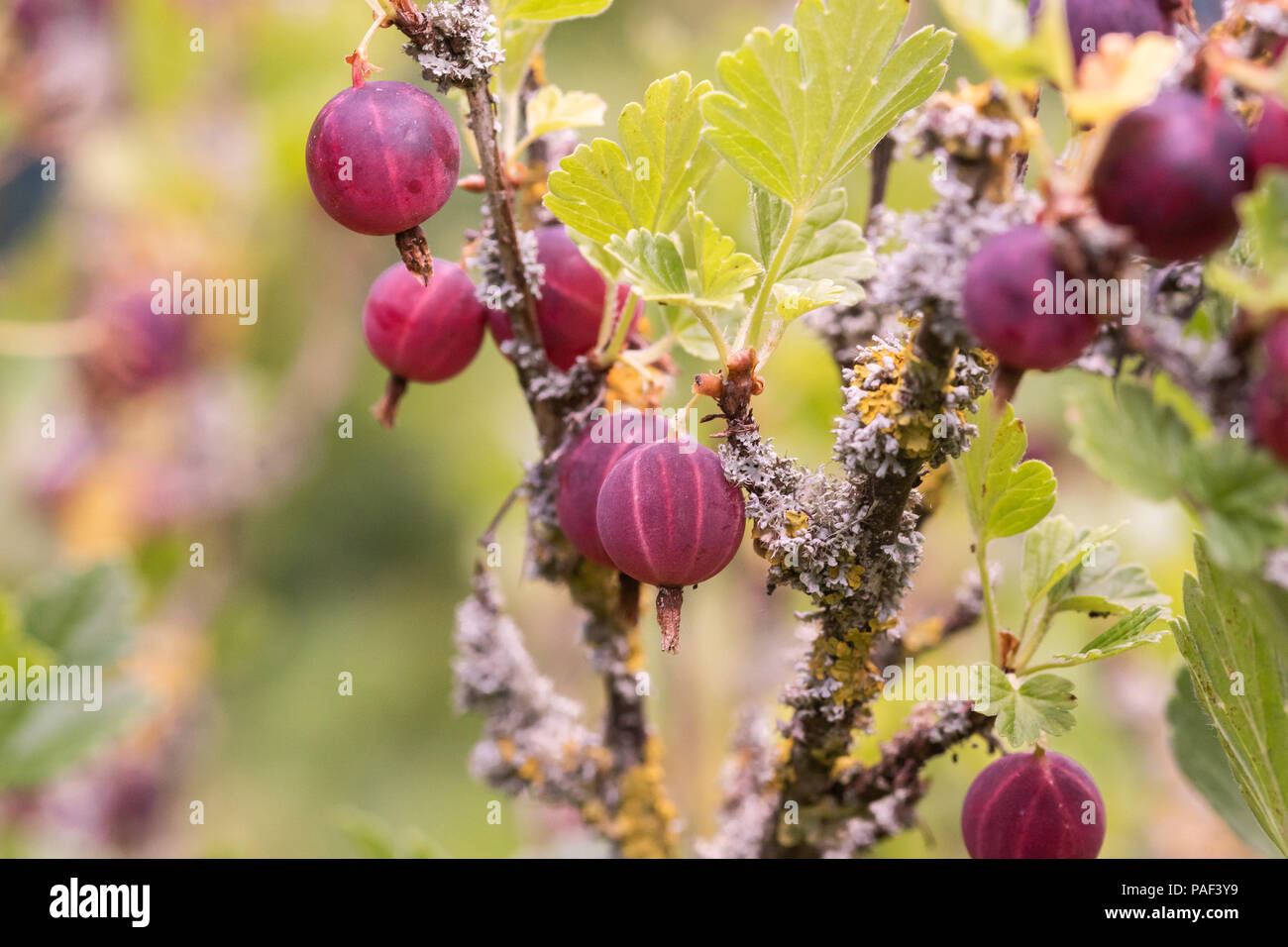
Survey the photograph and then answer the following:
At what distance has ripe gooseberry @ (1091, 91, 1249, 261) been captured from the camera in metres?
0.45

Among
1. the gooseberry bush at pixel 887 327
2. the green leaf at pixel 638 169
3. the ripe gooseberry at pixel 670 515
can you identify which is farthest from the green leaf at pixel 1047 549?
the green leaf at pixel 638 169

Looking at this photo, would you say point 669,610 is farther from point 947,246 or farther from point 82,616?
point 82,616

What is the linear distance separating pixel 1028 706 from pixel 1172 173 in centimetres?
35

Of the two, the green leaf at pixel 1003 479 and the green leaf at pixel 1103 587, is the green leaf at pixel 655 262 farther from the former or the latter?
the green leaf at pixel 1103 587

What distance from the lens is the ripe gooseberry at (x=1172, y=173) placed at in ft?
1.48

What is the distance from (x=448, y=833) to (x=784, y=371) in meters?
1.61

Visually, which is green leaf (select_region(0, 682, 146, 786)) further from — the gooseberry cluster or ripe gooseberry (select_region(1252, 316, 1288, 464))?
ripe gooseberry (select_region(1252, 316, 1288, 464))

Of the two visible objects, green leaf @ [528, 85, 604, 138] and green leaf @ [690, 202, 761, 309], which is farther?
green leaf @ [528, 85, 604, 138]

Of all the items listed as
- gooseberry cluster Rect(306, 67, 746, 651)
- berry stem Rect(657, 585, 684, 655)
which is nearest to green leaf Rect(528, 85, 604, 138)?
gooseberry cluster Rect(306, 67, 746, 651)

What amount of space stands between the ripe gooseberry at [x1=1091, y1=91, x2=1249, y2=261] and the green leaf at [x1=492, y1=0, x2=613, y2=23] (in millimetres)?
357

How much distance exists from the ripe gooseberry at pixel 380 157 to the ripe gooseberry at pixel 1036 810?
522 mm

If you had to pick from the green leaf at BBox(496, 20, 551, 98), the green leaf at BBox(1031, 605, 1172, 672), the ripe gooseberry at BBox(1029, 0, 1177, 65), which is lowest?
the green leaf at BBox(1031, 605, 1172, 672)

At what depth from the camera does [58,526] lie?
1896 millimetres

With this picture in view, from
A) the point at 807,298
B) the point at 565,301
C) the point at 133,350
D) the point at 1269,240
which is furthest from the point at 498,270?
the point at 133,350
